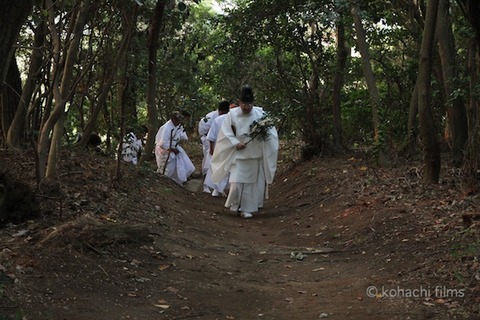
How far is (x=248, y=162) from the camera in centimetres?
1120

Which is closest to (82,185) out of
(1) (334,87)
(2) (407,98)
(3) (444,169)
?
(3) (444,169)

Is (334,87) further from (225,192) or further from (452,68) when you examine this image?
(452,68)

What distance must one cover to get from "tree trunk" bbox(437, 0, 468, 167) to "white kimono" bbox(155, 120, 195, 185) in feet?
18.8

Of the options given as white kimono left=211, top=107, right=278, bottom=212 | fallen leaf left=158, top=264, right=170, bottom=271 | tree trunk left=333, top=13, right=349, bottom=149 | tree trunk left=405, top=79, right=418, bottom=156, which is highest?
tree trunk left=333, top=13, right=349, bottom=149

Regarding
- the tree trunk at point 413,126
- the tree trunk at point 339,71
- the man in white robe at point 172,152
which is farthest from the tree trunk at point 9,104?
the tree trunk at point 339,71

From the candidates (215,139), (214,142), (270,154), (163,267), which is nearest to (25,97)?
(163,267)

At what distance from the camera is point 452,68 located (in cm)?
1022

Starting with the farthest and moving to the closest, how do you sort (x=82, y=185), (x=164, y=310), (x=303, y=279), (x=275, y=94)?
(x=275, y=94) → (x=82, y=185) → (x=303, y=279) → (x=164, y=310)

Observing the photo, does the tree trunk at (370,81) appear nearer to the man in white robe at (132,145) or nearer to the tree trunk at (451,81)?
the tree trunk at (451,81)

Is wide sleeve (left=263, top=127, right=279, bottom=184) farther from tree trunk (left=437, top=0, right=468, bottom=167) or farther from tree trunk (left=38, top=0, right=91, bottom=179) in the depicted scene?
tree trunk (left=38, top=0, right=91, bottom=179)

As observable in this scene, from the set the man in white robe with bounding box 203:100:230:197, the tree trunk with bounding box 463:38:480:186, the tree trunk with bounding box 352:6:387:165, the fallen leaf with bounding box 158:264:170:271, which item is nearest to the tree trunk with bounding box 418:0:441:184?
the tree trunk with bounding box 463:38:480:186

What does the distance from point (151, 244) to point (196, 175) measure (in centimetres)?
1052

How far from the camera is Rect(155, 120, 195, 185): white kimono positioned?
14.0 m

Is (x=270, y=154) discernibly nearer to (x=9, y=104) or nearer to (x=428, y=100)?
(x=428, y=100)
